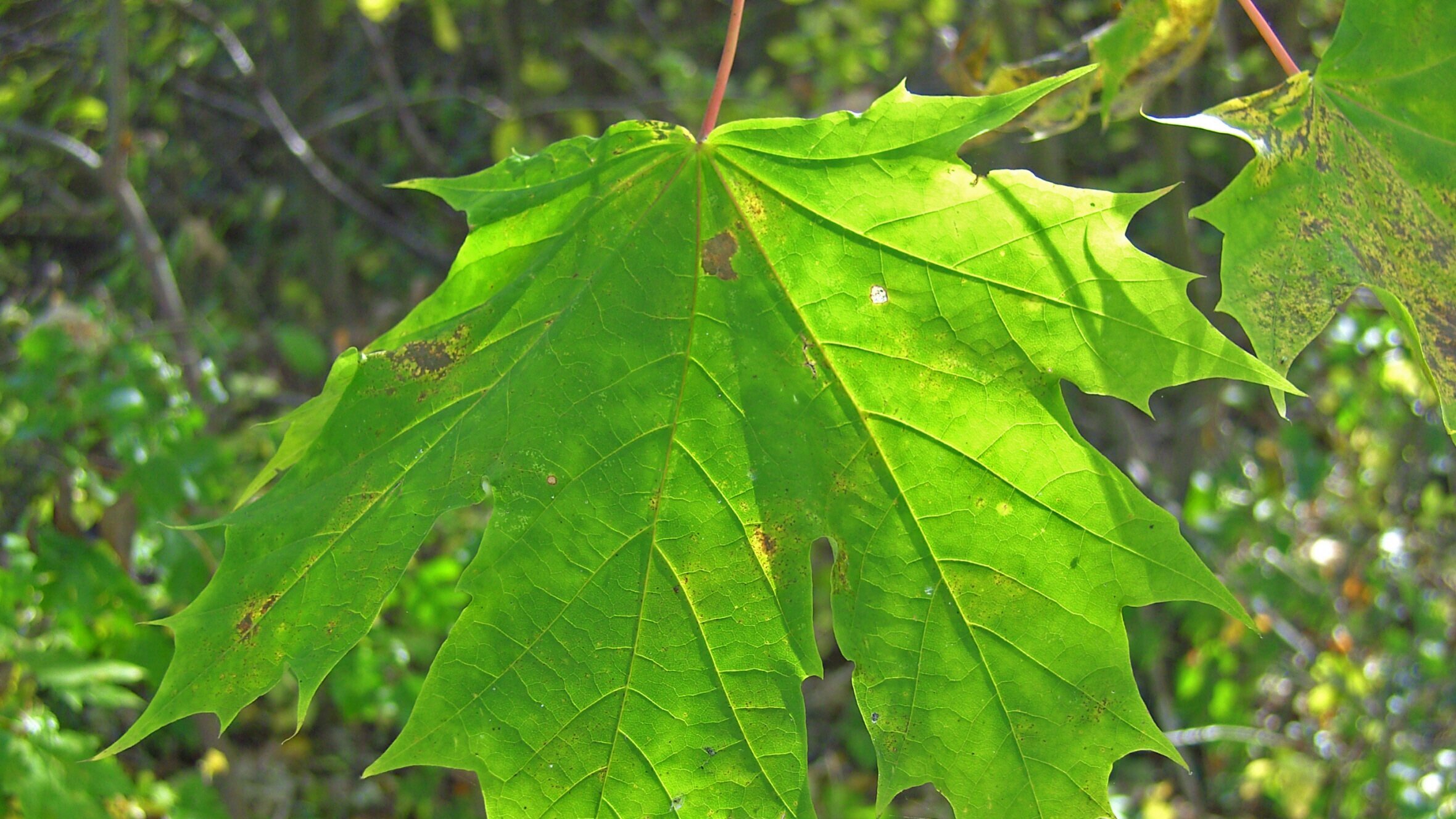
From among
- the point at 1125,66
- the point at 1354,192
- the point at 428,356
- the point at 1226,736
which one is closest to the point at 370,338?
the point at 428,356

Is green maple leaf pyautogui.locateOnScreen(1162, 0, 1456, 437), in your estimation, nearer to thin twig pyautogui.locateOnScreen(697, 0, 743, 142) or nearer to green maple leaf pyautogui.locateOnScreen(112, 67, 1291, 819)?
green maple leaf pyautogui.locateOnScreen(112, 67, 1291, 819)

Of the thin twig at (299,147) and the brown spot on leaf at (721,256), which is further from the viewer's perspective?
the thin twig at (299,147)

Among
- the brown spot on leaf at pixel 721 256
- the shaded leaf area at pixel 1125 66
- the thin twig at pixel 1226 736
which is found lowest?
the thin twig at pixel 1226 736

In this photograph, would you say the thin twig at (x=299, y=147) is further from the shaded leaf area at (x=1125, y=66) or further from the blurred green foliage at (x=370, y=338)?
the shaded leaf area at (x=1125, y=66)

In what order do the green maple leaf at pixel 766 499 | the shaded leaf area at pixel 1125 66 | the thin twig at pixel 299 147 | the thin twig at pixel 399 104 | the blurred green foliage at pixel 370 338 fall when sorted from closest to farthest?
the green maple leaf at pixel 766 499, the shaded leaf area at pixel 1125 66, the blurred green foliage at pixel 370 338, the thin twig at pixel 299 147, the thin twig at pixel 399 104

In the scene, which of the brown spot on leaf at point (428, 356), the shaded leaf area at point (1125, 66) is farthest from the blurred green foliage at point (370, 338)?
the brown spot on leaf at point (428, 356)

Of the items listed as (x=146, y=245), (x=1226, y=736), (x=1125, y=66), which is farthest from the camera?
(x=1226, y=736)

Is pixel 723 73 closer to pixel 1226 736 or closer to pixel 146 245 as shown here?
pixel 146 245

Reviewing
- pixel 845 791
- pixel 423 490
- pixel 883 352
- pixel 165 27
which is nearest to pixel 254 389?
pixel 165 27
